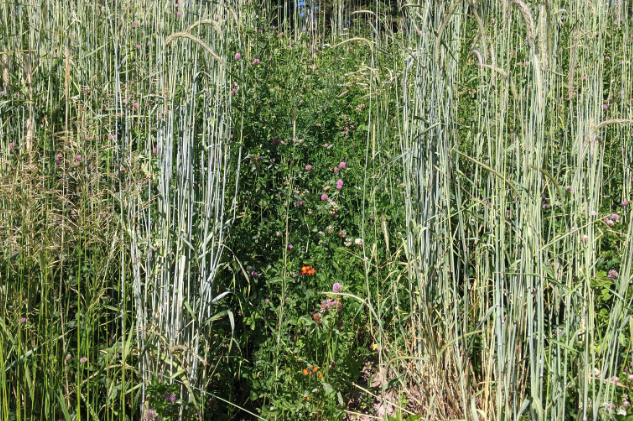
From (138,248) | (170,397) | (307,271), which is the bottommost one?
(170,397)

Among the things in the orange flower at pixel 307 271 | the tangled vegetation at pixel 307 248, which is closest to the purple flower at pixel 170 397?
the tangled vegetation at pixel 307 248

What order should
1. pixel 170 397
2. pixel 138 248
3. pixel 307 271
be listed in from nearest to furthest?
pixel 170 397
pixel 138 248
pixel 307 271

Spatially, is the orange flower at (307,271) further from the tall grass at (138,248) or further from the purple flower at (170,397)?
the purple flower at (170,397)

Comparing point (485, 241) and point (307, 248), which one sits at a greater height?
point (485, 241)

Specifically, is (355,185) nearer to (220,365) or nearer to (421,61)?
(421,61)

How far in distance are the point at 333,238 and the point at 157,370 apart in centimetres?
93

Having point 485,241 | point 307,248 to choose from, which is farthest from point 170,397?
point 485,241

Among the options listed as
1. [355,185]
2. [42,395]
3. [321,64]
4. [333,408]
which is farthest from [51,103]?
[321,64]

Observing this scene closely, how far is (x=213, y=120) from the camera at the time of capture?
176 centimetres

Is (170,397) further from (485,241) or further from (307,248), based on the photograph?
(485,241)

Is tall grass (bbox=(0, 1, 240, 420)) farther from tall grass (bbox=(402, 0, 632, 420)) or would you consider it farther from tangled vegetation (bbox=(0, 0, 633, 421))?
tall grass (bbox=(402, 0, 632, 420))

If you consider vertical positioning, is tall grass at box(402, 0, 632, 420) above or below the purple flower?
above

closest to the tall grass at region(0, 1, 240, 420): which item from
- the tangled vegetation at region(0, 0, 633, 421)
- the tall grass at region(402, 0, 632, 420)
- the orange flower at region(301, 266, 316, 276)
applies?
the tangled vegetation at region(0, 0, 633, 421)

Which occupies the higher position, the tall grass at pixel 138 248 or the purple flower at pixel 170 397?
the tall grass at pixel 138 248
